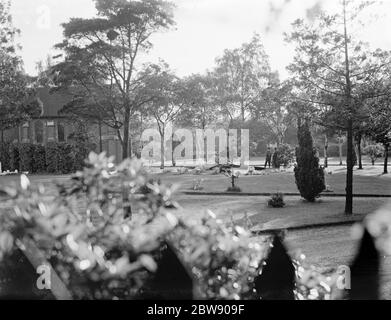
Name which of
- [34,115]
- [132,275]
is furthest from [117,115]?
[132,275]

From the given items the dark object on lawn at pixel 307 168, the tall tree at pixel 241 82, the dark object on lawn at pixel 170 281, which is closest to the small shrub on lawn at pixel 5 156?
the tall tree at pixel 241 82

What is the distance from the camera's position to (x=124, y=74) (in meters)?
7.06

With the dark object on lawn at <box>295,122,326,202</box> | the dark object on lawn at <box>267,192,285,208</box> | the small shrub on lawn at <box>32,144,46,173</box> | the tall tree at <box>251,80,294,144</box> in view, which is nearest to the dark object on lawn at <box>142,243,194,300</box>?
the small shrub on lawn at <box>32,144,46,173</box>

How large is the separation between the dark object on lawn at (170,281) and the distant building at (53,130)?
2.56 metres

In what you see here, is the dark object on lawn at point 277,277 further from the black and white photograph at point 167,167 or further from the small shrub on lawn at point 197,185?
the small shrub on lawn at point 197,185

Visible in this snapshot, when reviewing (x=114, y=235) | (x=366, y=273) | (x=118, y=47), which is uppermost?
(x=118, y=47)

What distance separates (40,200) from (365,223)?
10217 millimetres

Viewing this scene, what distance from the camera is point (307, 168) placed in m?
15.2

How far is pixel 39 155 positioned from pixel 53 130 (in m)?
0.47

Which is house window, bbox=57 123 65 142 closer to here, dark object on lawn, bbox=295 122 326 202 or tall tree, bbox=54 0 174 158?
tall tree, bbox=54 0 174 158

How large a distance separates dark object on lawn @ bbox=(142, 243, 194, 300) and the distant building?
2.56 metres

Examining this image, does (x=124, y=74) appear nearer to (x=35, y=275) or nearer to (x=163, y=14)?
(x=163, y=14)

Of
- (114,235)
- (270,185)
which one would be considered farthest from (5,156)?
(270,185)

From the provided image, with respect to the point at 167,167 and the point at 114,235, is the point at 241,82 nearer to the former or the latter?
the point at 167,167
